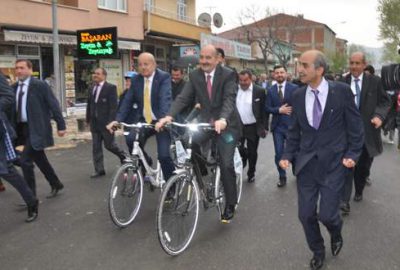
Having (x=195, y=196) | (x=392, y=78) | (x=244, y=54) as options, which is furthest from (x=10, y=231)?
(x=244, y=54)

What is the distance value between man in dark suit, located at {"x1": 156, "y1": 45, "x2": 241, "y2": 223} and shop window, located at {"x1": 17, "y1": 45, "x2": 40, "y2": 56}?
14267 millimetres

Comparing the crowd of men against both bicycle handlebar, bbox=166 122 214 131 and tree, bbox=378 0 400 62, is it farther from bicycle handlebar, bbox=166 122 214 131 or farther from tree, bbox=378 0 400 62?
tree, bbox=378 0 400 62

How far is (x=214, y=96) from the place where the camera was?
547 centimetres

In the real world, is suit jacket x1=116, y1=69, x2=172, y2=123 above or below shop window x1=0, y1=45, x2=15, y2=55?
below

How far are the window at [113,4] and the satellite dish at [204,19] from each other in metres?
7.91

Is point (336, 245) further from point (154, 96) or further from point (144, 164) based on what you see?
point (154, 96)

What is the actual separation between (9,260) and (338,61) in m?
81.9

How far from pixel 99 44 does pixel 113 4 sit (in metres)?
6.85

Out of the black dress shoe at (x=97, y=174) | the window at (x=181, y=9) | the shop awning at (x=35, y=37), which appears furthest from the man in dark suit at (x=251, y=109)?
the window at (x=181, y=9)

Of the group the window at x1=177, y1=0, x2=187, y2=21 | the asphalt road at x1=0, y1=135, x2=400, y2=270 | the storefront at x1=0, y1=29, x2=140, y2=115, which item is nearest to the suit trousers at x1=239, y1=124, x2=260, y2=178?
the asphalt road at x1=0, y1=135, x2=400, y2=270

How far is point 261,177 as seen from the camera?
8750 mm

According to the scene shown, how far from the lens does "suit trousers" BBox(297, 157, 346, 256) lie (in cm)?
428

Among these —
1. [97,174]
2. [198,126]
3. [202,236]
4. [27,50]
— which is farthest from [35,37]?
[198,126]

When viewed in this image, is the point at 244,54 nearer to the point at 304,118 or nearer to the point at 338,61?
the point at 304,118
